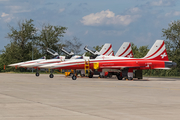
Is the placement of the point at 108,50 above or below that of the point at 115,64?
above

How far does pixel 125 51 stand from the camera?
42719mm

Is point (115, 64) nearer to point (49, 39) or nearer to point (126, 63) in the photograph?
point (126, 63)

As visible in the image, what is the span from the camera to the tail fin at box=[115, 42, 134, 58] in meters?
42.7

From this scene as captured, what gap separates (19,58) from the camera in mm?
75250

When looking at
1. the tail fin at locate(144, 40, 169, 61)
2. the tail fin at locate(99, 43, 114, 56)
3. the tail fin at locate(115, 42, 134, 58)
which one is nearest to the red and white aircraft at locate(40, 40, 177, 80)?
the tail fin at locate(144, 40, 169, 61)

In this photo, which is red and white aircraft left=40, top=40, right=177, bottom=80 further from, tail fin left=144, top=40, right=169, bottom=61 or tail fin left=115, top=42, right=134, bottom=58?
tail fin left=115, top=42, right=134, bottom=58

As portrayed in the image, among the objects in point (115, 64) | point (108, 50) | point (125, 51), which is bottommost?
point (115, 64)

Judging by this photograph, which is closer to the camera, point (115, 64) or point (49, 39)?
point (115, 64)

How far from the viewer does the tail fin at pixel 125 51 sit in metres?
42.7

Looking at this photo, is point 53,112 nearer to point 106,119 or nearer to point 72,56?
point 106,119

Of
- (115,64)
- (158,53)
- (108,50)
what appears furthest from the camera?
(108,50)

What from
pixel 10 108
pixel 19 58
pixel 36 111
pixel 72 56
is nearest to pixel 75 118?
pixel 36 111

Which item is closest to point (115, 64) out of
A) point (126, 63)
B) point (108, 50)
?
point (126, 63)

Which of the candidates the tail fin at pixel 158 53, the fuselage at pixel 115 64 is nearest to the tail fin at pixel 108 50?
the fuselage at pixel 115 64
